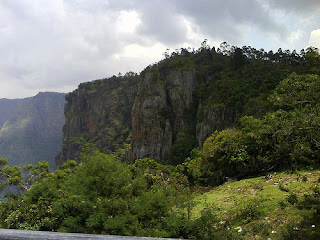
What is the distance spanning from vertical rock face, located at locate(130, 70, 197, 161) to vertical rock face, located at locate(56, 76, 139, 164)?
77.0 ft

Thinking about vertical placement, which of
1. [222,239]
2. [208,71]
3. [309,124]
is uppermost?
[208,71]

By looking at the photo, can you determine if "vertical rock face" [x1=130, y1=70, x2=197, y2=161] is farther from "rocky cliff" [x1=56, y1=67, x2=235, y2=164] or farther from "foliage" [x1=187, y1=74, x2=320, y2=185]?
"foliage" [x1=187, y1=74, x2=320, y2=185]

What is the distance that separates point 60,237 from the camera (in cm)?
197

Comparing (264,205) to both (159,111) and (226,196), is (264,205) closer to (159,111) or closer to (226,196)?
(226,196)

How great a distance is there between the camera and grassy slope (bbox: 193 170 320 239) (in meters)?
7.89

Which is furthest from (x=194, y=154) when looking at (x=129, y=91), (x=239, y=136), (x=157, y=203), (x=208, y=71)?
(x=129, y=91)

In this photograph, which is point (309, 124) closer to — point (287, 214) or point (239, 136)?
point (287, 214)

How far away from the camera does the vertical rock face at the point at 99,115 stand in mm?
90062

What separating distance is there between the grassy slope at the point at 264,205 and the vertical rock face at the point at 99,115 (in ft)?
241

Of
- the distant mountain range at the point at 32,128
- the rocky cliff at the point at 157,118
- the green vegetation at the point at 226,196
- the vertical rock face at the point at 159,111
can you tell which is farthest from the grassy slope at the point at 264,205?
the distant mountain range at the point at 32,128

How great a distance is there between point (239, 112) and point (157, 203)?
37.6 metres

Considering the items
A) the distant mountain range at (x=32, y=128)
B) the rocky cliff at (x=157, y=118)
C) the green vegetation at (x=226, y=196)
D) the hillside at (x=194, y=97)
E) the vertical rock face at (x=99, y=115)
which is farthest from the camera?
the distant mountain range at (x=32, y=128)

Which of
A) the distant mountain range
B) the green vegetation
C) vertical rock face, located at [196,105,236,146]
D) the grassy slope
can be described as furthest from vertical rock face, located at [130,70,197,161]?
the distant mountain range

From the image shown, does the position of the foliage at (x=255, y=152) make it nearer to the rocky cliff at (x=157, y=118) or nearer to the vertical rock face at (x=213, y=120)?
the vertical rock face at (x=213, y=120)
